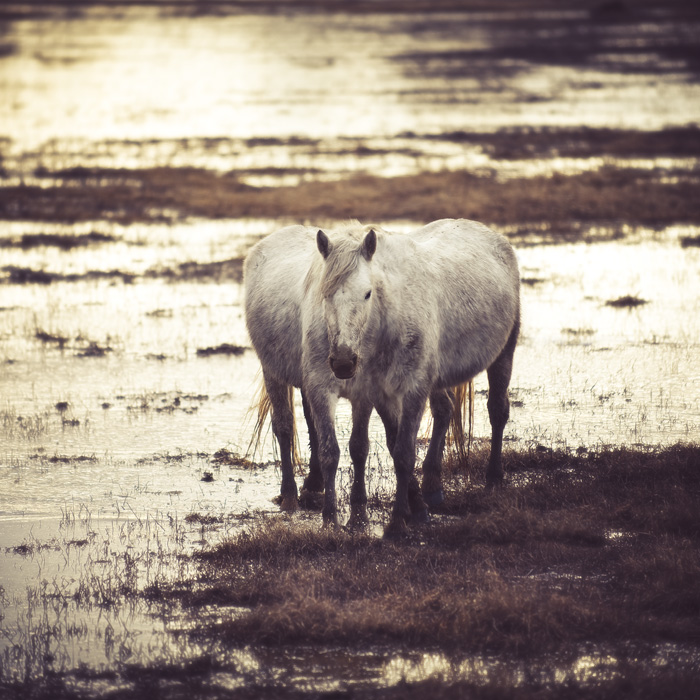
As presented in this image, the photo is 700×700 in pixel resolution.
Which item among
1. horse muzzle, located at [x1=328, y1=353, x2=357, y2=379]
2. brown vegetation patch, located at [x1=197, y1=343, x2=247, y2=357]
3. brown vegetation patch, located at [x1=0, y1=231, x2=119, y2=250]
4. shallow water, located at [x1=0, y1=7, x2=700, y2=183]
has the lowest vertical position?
brown vegetation patch, located at [x1=197, y1=343, x2=247, y2=357]

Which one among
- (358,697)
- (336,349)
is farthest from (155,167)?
(358,697)

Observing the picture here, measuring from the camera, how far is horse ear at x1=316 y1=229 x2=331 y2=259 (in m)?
6.45

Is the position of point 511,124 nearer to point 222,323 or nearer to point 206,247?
point 206,247

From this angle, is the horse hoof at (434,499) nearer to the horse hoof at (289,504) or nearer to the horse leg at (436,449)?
the horse leg at (436,449)

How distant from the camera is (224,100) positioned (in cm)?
4153

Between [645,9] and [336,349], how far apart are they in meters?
75.9

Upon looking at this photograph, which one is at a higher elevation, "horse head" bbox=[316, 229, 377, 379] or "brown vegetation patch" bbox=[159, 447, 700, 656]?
"horse head" bbox=[316, 229, 377, 379]

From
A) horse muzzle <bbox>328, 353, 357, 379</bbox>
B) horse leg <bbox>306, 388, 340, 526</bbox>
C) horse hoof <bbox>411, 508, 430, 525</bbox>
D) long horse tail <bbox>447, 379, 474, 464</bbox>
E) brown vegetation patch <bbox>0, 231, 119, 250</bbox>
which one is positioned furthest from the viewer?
brown vegetation patch <bbox>0, 231, 119, 250</bbox>

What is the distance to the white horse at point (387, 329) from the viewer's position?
256 inches

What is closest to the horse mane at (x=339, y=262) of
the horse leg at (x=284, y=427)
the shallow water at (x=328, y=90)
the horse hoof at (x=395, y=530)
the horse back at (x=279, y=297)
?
the horse back at (x=279, y=297)

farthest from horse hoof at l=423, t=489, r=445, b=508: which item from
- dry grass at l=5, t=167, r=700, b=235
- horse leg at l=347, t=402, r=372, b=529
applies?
dry grass at l=5, t=167, r=700, b=235

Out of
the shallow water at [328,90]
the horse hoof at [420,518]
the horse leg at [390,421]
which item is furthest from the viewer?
the shallow water at [328,90]

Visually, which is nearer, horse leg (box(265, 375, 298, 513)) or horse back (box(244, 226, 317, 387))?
horse back (box(244, 226, 317, 387))

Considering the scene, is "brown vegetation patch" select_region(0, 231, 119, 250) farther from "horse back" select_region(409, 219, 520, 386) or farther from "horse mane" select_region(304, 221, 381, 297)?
"horse mane" select_region(304, 221, 381, 297)
